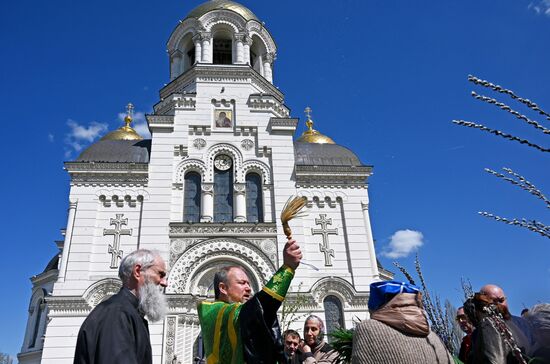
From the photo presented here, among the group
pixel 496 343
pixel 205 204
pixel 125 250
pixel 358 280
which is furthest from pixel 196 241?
pixel 496 343

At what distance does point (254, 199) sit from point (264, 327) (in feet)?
53.1

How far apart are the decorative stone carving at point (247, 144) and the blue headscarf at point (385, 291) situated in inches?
685

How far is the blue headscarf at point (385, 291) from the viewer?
305 cm

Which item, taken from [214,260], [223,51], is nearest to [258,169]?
[214,260]

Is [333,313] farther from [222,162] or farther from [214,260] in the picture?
[222,162]

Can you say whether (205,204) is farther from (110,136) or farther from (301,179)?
(110,136)

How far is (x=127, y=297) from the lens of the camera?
353 cm

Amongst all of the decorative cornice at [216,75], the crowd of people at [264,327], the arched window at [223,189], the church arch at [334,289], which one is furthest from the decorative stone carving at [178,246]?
the crowd of people at [264,327]

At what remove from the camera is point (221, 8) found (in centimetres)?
2412

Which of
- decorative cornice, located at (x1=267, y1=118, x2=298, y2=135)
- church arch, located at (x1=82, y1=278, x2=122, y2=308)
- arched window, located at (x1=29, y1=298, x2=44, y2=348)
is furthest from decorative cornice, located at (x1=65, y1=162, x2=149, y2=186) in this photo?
arched window, located at (x1=29, y1=298, x2=44, y2=348)

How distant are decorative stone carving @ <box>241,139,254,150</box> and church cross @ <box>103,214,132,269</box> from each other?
6.29 m

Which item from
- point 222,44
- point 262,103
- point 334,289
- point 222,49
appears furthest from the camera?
point 222,49

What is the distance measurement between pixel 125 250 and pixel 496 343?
16.1m

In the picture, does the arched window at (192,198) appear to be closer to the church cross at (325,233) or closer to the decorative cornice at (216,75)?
the decorative cornice at (216,75)
